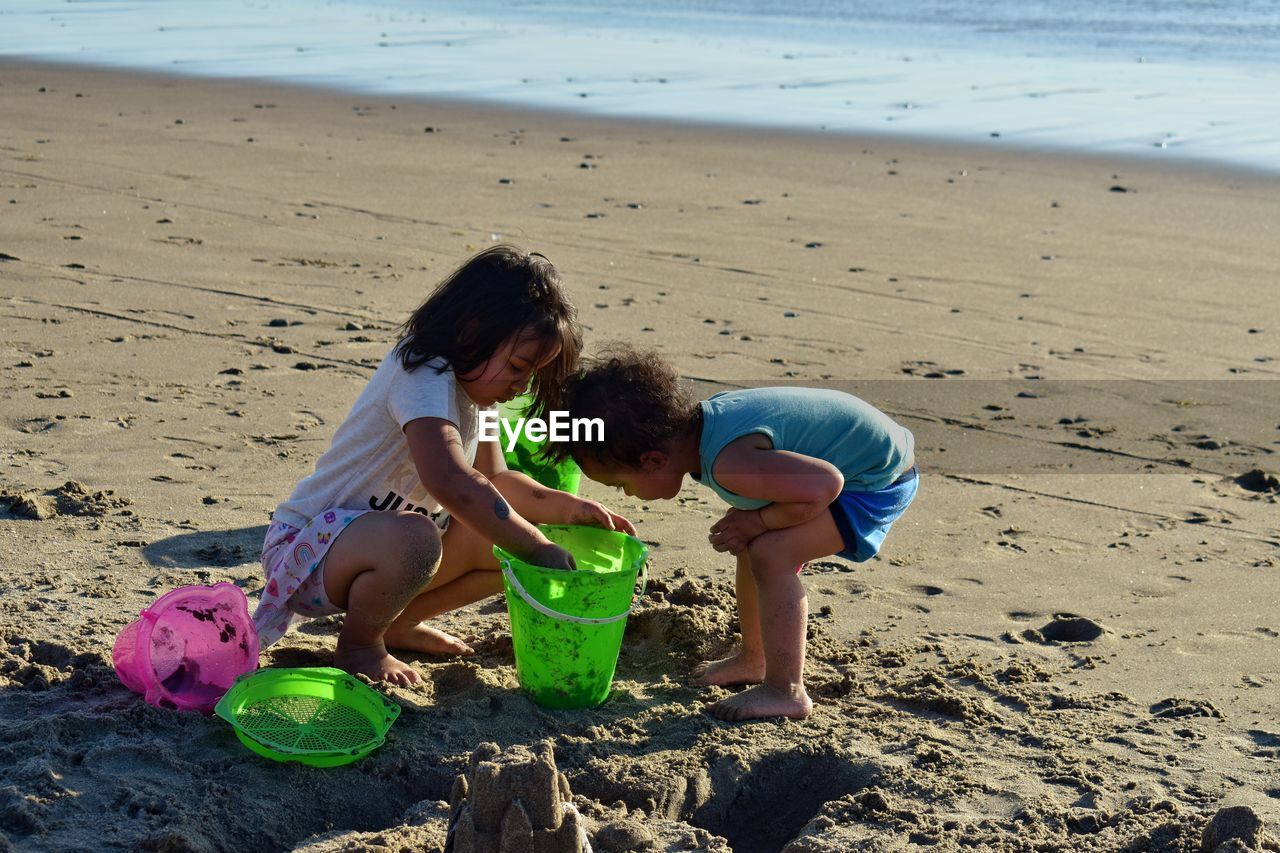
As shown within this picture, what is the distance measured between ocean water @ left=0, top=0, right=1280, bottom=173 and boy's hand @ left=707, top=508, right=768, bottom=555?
8793 mm

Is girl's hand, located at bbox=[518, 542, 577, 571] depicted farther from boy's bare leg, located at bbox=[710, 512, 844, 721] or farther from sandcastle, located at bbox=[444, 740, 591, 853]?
sandcastle, located at bbox=[444, 740, 591, 853]

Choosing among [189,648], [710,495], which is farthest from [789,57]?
[189,648]

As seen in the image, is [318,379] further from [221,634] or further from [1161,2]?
[1161,2]

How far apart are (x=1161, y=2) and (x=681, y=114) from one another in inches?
683

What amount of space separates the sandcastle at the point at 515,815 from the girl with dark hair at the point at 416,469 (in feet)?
2.59

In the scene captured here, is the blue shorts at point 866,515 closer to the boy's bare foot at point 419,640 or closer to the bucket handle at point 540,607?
the bucket handle at point 540,607

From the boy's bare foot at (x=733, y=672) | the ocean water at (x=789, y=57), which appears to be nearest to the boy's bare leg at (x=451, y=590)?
the boy's bare foot at (x=733, y=672)

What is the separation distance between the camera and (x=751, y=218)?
8.93 meters

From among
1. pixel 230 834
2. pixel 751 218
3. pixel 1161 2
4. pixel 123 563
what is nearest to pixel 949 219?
pixel 751 218

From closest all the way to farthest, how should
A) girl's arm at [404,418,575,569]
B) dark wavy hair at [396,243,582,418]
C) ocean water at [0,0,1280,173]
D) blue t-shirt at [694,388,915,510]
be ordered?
girl's arm at [404,418,575,569] < dark wavy hair at [396,243,582,418] < blue t-shirt at [694,388,915,510] < ocean water at [0,0,1280,173]

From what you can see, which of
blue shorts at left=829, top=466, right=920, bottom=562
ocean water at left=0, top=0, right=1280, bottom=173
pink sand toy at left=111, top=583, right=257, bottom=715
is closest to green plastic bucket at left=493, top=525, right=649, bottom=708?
blue shorts at left=829, top=466, right=920, bottom=562

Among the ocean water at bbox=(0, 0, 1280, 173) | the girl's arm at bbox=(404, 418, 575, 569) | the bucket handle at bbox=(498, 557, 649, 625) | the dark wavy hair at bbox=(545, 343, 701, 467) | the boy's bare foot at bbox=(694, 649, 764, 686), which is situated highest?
the ocean water at bbox=(0, 0, 1280, 173)

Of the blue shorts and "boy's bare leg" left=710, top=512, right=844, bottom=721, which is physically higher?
the blue shorts

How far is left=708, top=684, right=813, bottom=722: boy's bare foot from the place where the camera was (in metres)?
3.32
